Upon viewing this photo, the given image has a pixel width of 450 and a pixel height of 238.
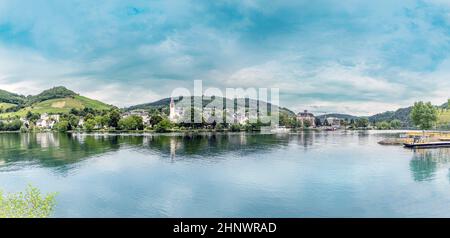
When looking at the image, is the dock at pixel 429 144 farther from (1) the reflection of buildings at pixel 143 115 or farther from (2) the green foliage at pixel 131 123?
(2) the green foliage at pixel 131 123

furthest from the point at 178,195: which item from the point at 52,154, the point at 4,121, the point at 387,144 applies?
the point at 4,121

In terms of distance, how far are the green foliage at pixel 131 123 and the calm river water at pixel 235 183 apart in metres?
12.3

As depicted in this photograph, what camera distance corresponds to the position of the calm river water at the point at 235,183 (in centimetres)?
582

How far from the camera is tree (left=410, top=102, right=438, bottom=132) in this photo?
1925 cm

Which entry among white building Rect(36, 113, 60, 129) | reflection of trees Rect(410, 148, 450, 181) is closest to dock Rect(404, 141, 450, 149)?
reflection of trees Rect(410, 148, 450, 181)

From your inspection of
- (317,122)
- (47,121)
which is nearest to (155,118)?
(47,121)

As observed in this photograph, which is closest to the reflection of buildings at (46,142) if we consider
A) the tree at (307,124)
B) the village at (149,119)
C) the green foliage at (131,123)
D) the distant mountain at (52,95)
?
the village at (149,119)

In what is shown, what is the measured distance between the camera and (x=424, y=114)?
19312mm

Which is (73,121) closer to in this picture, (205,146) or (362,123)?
(205,146)

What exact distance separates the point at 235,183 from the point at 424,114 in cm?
1685

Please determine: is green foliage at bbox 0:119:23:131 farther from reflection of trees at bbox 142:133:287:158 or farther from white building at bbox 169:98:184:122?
white building at bbox 169:98:184:122

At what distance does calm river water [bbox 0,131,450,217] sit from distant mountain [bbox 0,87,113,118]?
5.24m

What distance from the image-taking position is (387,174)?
355 inches
